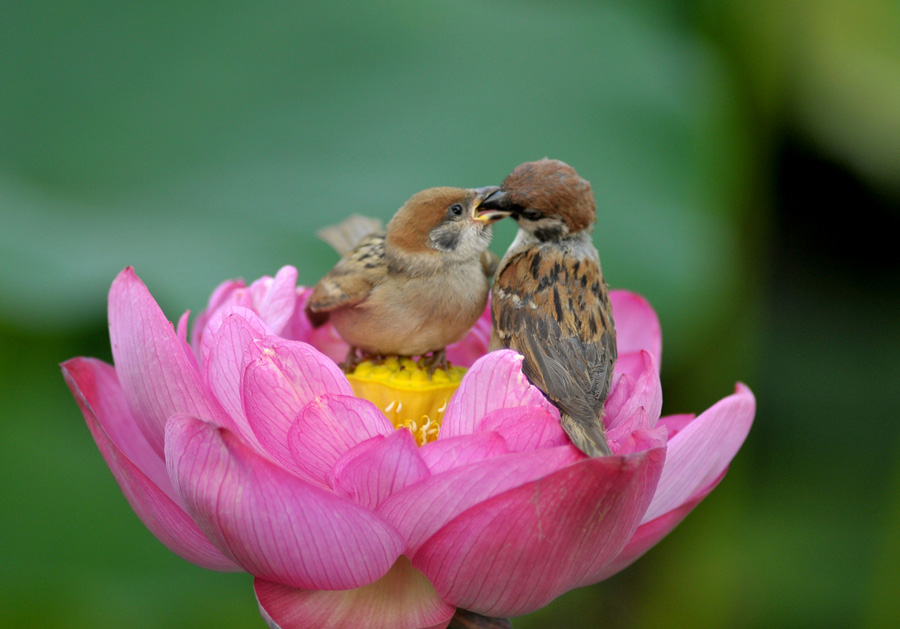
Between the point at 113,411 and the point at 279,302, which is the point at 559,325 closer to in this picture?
the point at 279,302

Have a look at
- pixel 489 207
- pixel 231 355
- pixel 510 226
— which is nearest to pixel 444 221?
pixel 489 207

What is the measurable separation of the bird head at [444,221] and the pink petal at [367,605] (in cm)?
31

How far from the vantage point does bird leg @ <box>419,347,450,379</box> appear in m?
0.83

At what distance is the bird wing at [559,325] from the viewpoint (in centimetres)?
72

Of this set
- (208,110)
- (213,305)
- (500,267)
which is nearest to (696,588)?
(500,267)

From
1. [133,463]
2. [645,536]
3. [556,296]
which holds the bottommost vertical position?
[645,536]

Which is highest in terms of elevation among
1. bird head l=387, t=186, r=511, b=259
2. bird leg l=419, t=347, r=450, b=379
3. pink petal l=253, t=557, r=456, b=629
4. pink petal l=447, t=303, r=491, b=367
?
bird head l=387, t=186, r=511, b=259

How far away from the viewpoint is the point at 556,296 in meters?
0.79

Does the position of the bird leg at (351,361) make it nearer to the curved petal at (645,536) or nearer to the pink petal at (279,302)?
the pink petal at (279,302)

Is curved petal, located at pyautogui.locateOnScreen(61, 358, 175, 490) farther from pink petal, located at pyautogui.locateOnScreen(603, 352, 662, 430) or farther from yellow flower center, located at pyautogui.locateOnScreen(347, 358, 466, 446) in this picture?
pink petal, located at pyautogui.locateOnScreen(603, 352, 662, 430)

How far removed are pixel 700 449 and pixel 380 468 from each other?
32 centimetres

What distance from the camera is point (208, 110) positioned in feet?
4.42

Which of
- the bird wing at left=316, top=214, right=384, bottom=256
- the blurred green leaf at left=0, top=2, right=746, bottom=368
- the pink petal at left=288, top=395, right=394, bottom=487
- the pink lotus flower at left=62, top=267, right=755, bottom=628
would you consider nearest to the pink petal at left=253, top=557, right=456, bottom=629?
the pink lotus flower at left=62, top=267, right=755, bottom=628

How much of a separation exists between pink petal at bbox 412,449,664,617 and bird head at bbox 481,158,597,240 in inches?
11.9
